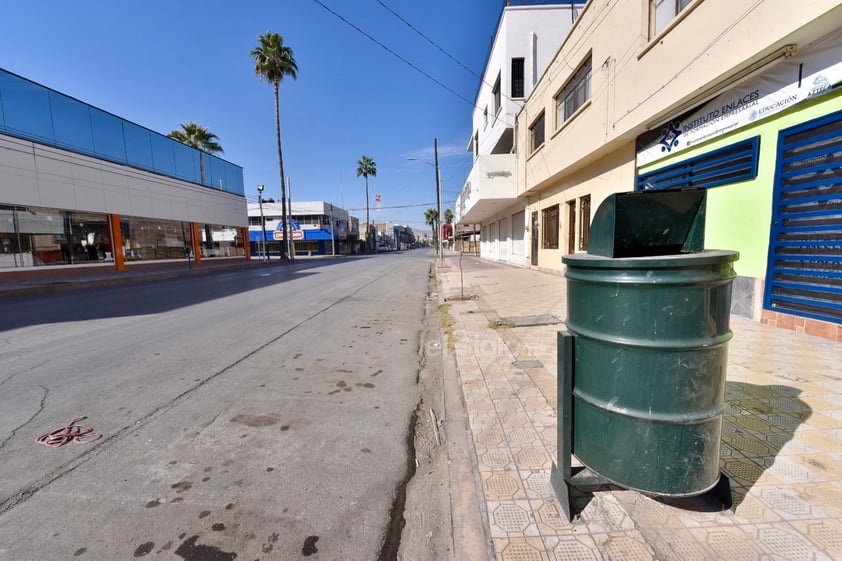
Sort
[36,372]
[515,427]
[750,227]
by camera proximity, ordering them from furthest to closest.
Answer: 1. [750,227]
2. [36,372]
3. [515,427]

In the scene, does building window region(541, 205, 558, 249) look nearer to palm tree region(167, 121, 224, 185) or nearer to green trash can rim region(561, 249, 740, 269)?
green trash can rim region(561, 249, 740, 269)

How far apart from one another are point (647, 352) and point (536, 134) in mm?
16223

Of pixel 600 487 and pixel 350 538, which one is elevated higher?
pixel 600 487

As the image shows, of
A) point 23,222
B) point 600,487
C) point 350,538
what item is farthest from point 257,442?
point 23,222

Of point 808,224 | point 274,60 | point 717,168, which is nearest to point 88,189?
point 274,60

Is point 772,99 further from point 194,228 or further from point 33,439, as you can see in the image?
point 194,228

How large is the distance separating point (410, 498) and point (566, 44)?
13795mm

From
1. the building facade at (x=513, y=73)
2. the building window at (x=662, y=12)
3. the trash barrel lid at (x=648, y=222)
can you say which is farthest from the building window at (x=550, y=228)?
the trash barrel lid at (x=648, y=222)

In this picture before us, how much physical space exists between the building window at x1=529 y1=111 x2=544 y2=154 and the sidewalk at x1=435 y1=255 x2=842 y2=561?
12.8 m

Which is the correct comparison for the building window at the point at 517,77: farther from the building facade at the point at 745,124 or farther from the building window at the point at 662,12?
the building window at the point at 662,12

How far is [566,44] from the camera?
37.9 feet

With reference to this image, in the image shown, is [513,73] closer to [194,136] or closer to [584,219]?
[584,219]

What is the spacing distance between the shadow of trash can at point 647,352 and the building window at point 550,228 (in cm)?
1331

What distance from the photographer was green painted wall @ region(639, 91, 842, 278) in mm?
5160
